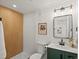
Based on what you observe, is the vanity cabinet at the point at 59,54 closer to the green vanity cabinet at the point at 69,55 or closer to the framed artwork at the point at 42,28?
the green vanity cabinet at the point at 69,55

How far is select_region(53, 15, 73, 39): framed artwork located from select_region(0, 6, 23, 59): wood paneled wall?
1767mm

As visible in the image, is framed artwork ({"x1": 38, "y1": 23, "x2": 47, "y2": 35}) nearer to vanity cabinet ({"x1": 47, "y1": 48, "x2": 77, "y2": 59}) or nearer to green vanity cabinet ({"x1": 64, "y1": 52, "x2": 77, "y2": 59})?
vanity cabinet ({"x1": 47, "y1": 48, "x2": 77, "y2": 59})

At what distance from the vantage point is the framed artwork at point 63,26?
9.64ft

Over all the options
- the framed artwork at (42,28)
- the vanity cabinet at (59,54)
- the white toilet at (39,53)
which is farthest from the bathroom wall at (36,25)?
the vanity cabinet at (59,54)

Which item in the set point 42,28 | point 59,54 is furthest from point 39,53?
point 59,54

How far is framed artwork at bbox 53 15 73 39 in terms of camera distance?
2.94 meters

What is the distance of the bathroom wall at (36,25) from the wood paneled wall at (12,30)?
23 cm

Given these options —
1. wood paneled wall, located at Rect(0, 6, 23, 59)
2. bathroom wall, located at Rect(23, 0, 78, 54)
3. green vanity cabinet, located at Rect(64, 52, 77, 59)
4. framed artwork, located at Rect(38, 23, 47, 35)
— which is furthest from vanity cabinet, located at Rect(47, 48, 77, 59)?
wood paneled wall, located at Rect(0, 6, 23, 59)

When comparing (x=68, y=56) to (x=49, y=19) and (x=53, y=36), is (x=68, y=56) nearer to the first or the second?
(x=53, y=36)

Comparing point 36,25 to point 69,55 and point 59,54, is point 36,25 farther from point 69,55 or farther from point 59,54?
point 69,55

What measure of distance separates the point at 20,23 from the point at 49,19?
1.54 metres

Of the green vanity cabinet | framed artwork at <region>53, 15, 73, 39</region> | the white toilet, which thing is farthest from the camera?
the white toilet

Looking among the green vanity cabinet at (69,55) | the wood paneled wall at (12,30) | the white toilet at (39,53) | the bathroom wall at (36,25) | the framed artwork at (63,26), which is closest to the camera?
the green vanity cabinet at (69,55)

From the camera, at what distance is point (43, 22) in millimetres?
3762
